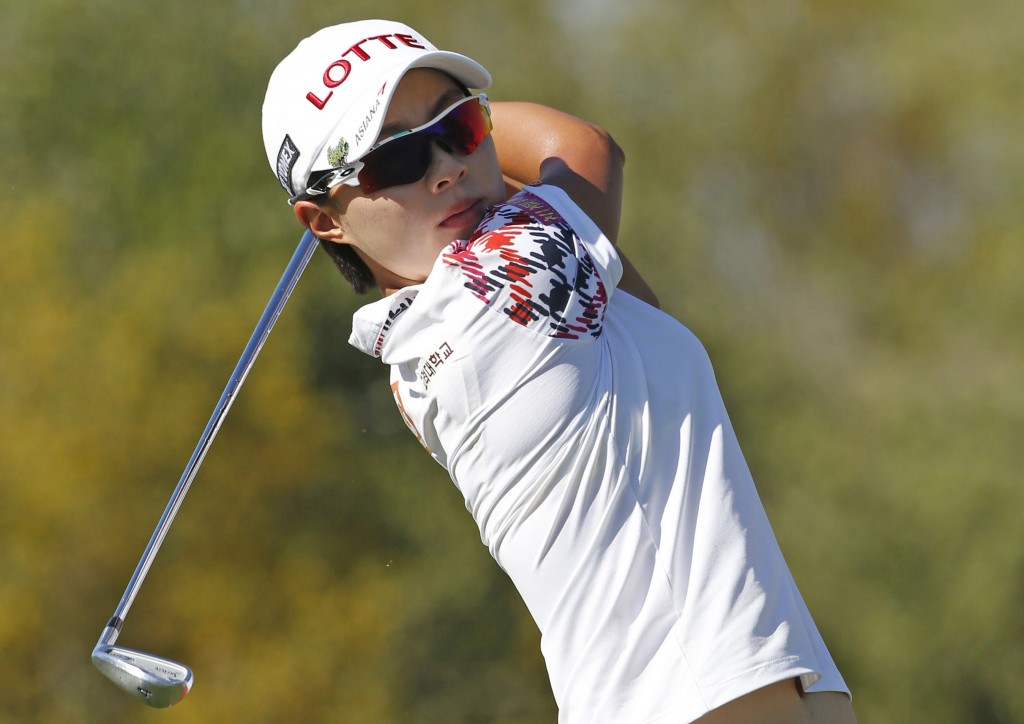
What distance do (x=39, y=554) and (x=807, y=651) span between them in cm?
812

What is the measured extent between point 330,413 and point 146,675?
7698mm

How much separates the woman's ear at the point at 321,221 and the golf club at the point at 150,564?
8.1 inches

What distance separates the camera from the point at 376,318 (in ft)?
5.94

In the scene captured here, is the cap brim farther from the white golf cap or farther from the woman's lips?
the woman's lips

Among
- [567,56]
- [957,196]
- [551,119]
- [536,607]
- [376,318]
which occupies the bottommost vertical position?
[957,196]

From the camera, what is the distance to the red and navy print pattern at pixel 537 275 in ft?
5.37

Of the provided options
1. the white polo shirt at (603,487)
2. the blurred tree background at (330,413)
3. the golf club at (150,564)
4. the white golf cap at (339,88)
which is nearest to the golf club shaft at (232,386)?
the golf club at (150,564)

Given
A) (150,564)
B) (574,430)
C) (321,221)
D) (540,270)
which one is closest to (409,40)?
(321,221)

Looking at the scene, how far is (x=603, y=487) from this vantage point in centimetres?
165

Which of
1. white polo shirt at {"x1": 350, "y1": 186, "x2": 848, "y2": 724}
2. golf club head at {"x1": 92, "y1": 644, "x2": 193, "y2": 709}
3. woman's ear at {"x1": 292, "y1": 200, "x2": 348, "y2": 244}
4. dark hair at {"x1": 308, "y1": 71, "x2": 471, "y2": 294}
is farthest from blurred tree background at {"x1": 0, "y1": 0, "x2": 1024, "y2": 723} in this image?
white polo shirt at {"x1": 350, "y1": 186, "x2": 848, "y2": 724}

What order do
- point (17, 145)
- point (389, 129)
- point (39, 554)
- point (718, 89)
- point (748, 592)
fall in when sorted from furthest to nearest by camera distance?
point (718, 89) → point (17, 145) → point (39, 554) → point (389, 129) → point (748, 592)

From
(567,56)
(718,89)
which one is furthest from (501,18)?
(718,89)

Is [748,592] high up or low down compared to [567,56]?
up

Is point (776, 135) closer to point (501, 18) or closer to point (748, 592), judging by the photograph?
point (501, 18)
